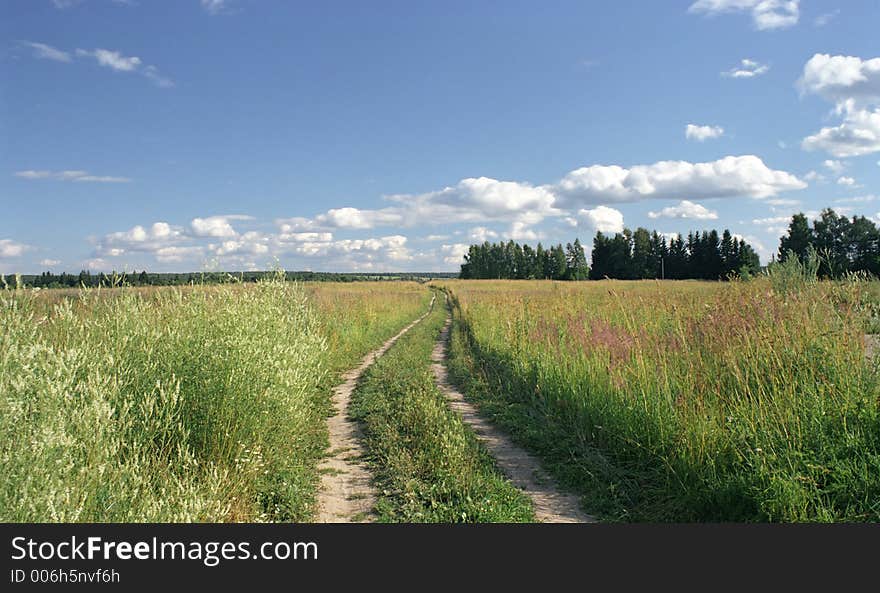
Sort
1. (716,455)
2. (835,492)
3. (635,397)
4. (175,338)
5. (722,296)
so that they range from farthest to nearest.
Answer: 1. (722,296)
2. (635,397)
3. (175,338)
4. (716,455)
5. (835,492)

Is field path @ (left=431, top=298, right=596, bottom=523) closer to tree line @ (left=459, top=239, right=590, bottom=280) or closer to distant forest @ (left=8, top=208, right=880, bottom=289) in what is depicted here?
distant forest @ (left=8, top=208, right=880, bottom=289)

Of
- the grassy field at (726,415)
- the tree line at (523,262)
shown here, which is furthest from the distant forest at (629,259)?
the grassy field at (726,415)

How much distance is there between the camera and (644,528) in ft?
13.6

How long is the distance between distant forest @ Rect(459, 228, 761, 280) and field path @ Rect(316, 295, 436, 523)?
1825 inches

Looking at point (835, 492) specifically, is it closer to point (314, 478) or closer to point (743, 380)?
point (743, 380)

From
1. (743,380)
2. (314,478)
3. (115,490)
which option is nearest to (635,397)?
(743,380)

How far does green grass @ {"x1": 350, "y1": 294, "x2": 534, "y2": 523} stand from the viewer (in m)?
4.94

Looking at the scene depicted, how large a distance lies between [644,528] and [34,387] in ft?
15.8

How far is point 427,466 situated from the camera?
600 cm

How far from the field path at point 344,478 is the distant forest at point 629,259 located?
1825 inches

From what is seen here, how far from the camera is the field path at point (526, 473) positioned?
5.09 metres

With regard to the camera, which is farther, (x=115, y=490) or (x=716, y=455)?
(x=716, y=455)

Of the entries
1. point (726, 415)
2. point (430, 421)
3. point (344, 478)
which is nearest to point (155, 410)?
point (344, 478)

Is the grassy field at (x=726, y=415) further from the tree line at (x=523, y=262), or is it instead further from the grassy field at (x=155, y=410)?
the tree line at (x=523, y=262)
